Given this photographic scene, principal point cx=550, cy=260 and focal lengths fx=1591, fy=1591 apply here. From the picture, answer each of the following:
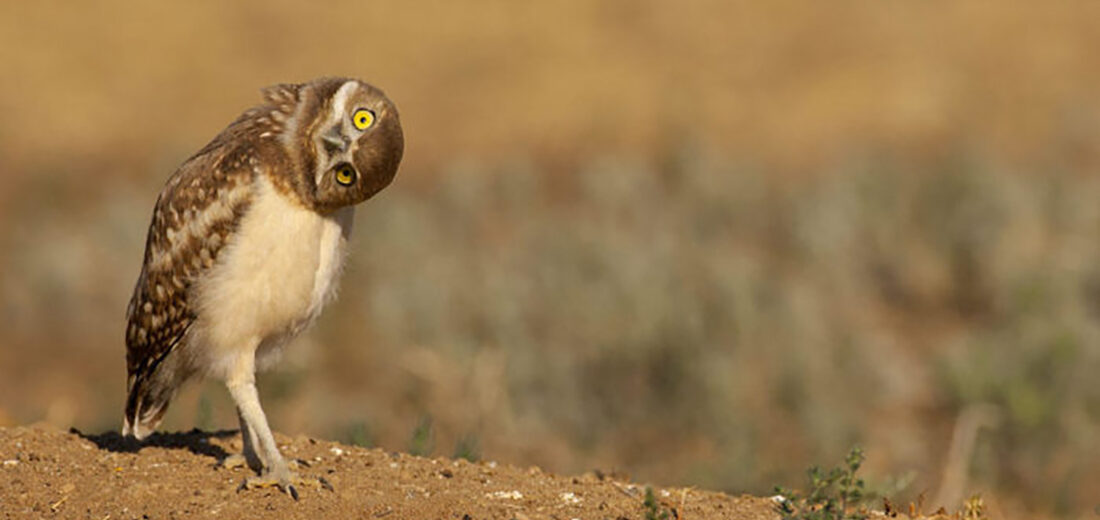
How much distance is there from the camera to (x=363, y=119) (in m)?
6.36

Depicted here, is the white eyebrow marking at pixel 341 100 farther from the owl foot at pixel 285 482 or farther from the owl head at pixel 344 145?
the owl foot at pixel 285 482

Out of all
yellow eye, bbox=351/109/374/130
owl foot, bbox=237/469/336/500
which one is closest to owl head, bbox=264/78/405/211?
yellow eye, bbox=351/109/374/130

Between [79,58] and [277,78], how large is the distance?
3.59 m

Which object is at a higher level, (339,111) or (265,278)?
(339,111)

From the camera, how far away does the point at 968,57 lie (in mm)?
25172

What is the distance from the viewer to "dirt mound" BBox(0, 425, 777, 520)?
6301 mm

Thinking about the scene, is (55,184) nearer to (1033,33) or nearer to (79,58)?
(79,58)

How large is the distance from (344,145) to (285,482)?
1404 mm

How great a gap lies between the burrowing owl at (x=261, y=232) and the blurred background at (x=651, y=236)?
134 cm

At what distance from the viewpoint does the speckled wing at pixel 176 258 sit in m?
6.62

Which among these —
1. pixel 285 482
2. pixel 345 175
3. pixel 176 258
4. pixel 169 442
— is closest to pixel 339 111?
pixel 345 175

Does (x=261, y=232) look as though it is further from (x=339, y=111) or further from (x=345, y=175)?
(x=339, y=111)

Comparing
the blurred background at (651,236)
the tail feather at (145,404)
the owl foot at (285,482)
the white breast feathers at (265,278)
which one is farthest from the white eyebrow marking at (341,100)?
the blurred background at (651,236)

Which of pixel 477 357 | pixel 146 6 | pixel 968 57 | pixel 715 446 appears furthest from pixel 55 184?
pixel 968 57
